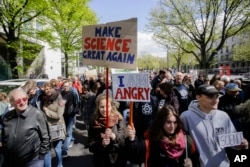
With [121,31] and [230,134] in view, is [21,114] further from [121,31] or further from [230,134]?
[230,134]

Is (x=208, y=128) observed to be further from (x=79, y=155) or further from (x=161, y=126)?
(x=79, y=155)

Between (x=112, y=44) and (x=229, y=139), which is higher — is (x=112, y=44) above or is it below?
above

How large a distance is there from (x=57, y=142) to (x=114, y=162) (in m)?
2.38

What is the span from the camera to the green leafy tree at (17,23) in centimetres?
1836

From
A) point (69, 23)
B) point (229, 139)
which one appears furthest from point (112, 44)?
point (69, 23)

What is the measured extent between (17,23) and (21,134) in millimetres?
16309

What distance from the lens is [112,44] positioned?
393 centimetres

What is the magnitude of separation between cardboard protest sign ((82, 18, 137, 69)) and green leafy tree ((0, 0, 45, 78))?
51.5 feet

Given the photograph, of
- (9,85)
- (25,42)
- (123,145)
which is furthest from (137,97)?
(25,42)

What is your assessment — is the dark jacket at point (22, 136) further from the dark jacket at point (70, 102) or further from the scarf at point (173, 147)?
the dark jacket at point (70, 102)

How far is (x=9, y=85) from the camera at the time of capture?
1001 cm

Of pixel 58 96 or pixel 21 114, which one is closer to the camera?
pixel 21 114

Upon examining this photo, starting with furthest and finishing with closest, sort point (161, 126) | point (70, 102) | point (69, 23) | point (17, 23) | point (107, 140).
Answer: point (69, 23)
point (17, 23)
point (70, 102)
point (107, 140)
point (161, 126)

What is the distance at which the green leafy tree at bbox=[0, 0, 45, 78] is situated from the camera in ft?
60.2
